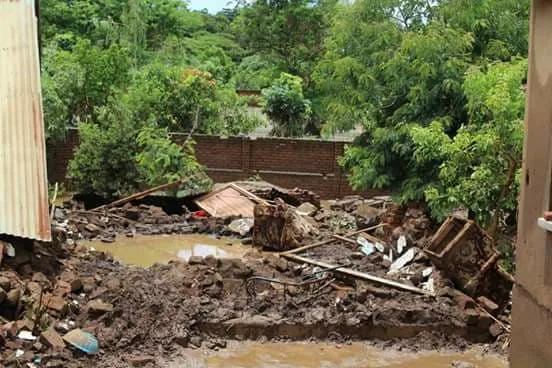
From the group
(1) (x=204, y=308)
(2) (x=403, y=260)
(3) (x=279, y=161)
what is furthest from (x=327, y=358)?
(3) (x=279, y=161)

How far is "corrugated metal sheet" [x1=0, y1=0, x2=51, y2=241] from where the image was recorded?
773 cm

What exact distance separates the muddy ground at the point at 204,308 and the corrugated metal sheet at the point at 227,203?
471cm

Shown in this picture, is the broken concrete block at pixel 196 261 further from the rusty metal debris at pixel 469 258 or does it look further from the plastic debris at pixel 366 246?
the rusty metal debris at pixel 469 258

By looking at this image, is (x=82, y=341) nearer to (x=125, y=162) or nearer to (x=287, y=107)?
(x=125, y=162)

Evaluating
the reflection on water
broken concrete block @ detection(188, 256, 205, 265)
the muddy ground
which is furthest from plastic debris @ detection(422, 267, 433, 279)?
the reflection on water

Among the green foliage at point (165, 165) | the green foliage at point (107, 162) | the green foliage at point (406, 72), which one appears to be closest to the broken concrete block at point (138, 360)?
the green foliage at point (406, 72)

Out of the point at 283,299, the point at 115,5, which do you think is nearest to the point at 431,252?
→ the point at 283,299

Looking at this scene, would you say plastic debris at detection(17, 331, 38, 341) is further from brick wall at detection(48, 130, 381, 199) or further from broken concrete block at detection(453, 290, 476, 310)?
brick wall at detection(48, 130, 381, 199)

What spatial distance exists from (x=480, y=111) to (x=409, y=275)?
2.59m

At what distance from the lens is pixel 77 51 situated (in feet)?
65.1

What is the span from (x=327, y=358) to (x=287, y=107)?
14205 mm

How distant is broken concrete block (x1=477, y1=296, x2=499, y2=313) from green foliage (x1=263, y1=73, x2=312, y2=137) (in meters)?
13.1

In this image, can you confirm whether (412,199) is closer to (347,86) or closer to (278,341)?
(347,86)

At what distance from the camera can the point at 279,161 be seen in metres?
19.7
